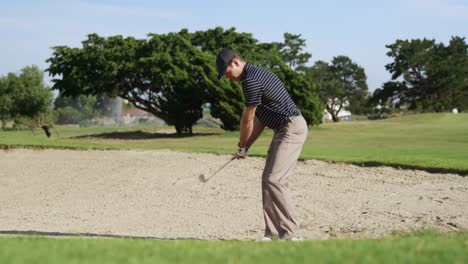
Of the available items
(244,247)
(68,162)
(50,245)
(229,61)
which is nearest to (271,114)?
(229,61)

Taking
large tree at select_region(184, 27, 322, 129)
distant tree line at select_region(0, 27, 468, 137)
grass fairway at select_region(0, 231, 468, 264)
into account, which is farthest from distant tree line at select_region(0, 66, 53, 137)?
grass fairway at select_region(0, 231, 468, 264)

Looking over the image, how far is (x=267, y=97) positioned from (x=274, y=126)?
53 centimetres

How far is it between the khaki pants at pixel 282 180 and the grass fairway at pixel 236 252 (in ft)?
6.85

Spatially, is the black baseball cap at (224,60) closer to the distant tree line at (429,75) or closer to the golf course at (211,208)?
the golf course at (211,208)

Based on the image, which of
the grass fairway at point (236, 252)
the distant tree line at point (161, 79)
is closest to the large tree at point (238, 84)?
the distant tree line at point (161, 79)

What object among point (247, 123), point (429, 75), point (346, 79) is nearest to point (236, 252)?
point (247, 123)

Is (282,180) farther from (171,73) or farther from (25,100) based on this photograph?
(25,100)

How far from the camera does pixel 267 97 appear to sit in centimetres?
844

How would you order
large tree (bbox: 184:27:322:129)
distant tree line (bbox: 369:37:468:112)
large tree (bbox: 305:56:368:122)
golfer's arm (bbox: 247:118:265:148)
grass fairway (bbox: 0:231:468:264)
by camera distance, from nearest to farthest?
grass fairway (bbox: 0:231:468:264)
golfer's arm (bbox: 247:118:265:148)
large tree (bbox: 184:27:322:129)
distant tree line (bbox: 369:37:468:112)
large tree (bbox: 305:56:368:122)

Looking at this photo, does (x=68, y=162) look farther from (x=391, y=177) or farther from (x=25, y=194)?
(x=391, y=177)

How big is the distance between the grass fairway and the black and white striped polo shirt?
Answer: 2377 millimetres

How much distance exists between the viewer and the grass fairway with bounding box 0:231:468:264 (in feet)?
17.1

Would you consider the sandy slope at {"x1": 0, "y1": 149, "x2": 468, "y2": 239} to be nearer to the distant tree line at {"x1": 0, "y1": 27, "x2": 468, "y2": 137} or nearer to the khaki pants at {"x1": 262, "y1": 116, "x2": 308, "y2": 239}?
the khaki pants at {"x1": 262, "y1": 116, "x2": 308, "y2": 239}

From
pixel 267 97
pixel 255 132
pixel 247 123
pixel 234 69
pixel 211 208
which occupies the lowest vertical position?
pixel 211 208
